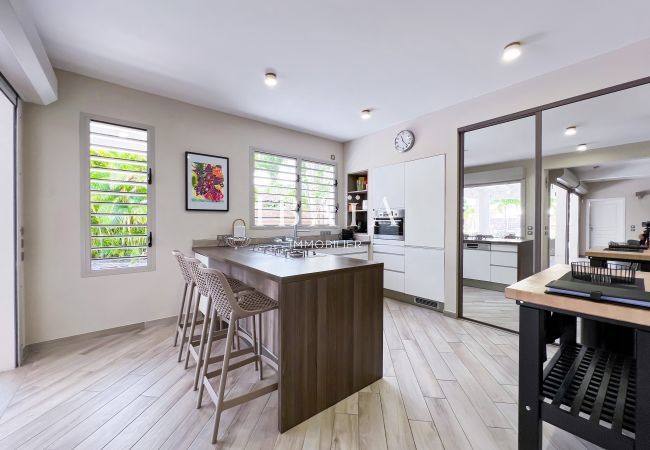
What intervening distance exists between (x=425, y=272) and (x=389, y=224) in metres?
0.93

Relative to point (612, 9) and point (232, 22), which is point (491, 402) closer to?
point (612, 9)

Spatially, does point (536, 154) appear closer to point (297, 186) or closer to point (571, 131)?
point (571, 131)

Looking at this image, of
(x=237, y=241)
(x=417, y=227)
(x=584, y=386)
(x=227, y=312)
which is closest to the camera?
(x=584, y=386)

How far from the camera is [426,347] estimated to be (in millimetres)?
2701

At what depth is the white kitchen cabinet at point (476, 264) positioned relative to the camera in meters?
3.51

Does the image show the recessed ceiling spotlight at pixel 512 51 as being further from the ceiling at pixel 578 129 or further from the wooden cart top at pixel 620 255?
the wooden cart top at pixel 620 255

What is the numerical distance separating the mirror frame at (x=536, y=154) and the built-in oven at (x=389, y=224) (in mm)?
885

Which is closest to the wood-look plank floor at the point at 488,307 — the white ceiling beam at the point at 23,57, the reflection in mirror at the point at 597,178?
the reflection in mirror at the point at 597,178

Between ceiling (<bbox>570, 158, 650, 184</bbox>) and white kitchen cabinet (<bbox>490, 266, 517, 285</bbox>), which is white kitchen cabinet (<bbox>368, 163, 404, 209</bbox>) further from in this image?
ceiling (<bbox>570, 158, 650, 184</bbox>)

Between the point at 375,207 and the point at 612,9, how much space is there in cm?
314

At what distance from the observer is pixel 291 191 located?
14.3 feet

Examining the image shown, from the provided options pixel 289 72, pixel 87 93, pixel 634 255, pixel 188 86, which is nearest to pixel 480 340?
pixel 634 255

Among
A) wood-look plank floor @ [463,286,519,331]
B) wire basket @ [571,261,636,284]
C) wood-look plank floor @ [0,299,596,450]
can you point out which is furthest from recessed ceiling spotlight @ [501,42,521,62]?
wood-look plank floor @ [0,299,596,450]

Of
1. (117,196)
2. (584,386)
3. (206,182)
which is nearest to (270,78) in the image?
(206,182)
